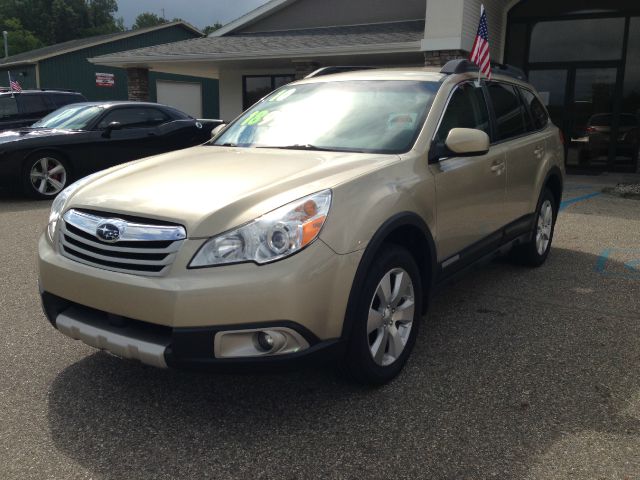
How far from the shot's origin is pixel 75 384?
318 centimetres

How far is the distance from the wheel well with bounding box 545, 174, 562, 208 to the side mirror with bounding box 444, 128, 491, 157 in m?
2.35

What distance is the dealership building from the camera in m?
13.6

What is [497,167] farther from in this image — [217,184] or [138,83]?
[138,83]

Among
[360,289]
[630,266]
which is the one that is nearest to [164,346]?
[360,289]

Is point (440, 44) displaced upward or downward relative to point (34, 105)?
upward

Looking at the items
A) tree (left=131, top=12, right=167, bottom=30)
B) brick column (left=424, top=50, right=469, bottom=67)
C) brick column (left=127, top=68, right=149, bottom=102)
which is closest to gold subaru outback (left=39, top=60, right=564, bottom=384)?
brick column (left=424, top=50, right=469, bottom=67)

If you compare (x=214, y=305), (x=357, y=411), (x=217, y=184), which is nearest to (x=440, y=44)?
(x=217, y=184)

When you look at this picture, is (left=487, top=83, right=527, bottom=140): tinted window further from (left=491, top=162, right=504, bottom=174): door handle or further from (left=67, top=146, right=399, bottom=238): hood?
(left=67, top=146, right=399, bottom=238): hood


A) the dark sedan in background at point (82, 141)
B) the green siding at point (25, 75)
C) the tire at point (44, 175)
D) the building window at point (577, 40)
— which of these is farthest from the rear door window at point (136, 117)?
the green siding at point (25, 75)

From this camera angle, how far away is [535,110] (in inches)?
217

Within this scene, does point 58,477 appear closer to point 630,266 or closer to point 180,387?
point 180,387

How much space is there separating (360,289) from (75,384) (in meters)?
1.64

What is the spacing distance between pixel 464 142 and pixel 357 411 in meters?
1.64

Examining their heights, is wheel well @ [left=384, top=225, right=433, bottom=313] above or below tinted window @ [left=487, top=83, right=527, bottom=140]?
below
